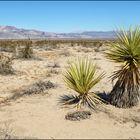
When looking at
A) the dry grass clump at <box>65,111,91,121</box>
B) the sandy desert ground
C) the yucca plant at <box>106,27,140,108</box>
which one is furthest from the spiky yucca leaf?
the dry grass clump at <box>65,111,91,121</box>

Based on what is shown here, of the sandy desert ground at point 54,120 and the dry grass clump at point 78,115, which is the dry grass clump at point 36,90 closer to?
the sandy desert ground at point 54,120

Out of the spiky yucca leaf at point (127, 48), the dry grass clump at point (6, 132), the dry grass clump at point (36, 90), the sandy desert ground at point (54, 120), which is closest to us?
the dry grass clump at point (6, 132)

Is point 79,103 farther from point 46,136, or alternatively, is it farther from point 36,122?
point 46,136

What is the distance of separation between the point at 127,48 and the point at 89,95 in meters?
1.50

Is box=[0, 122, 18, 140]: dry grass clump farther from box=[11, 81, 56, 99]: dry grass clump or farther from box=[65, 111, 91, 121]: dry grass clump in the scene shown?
box=[11, 81, 56, 99]: dry grass clump

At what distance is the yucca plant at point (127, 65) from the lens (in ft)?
24.6

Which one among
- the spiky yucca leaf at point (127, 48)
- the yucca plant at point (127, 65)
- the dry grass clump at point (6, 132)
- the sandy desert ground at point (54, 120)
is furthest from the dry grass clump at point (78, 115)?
the spiky yucca leaf at point (127, 48)

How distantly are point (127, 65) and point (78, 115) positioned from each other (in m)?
1.60

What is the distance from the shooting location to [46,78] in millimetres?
12219

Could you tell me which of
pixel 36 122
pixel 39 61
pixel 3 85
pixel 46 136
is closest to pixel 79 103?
pixel 36 122

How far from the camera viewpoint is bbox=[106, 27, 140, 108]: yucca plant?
24.6ft

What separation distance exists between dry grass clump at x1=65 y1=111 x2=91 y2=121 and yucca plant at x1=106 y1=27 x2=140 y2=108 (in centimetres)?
97

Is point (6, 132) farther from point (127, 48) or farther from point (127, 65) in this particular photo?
point (127, 48)

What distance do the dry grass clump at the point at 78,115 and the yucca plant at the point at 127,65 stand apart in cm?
97
